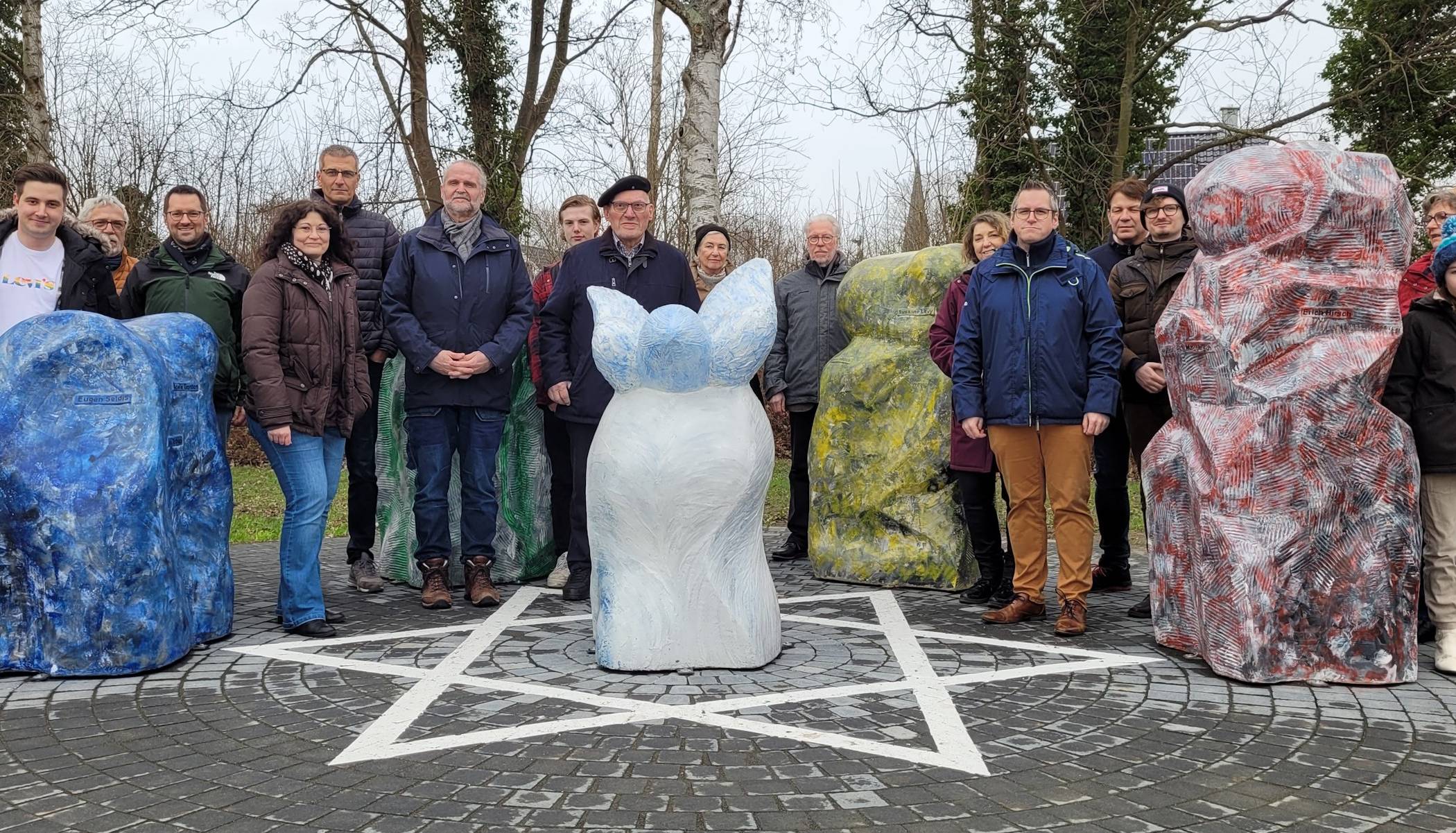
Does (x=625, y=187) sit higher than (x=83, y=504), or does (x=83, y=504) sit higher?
(x=625, y=187)

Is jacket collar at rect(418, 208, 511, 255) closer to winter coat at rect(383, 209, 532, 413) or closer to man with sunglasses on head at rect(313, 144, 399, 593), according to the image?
winter coat at rect(383, 209, 532, 413)

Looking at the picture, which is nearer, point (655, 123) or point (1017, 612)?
point (1017, 612)

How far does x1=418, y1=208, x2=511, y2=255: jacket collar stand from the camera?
233 inches

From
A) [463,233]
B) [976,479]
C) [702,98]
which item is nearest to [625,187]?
[463,233]

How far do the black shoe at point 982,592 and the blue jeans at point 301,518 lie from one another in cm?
342

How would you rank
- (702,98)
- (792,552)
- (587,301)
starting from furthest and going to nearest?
(702,98) → (792,552) → (587,301)

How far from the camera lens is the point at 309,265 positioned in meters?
5.47

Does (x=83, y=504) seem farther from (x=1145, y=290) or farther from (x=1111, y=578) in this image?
(x=1111, y=578)

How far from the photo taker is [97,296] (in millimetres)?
5684

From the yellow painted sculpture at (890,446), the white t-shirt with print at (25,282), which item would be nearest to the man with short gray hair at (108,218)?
the white t-shirt with print at (25,282)

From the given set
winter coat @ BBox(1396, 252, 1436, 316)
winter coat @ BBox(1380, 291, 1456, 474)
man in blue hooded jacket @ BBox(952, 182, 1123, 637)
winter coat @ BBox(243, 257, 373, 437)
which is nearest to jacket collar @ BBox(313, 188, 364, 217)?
winter coat @ BBox(243, 257, 373, 437)

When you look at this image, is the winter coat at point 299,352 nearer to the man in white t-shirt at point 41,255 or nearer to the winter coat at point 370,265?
the winter coat at point 370,265

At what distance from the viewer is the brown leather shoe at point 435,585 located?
5934 mm

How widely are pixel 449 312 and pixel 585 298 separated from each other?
72 centimetres
